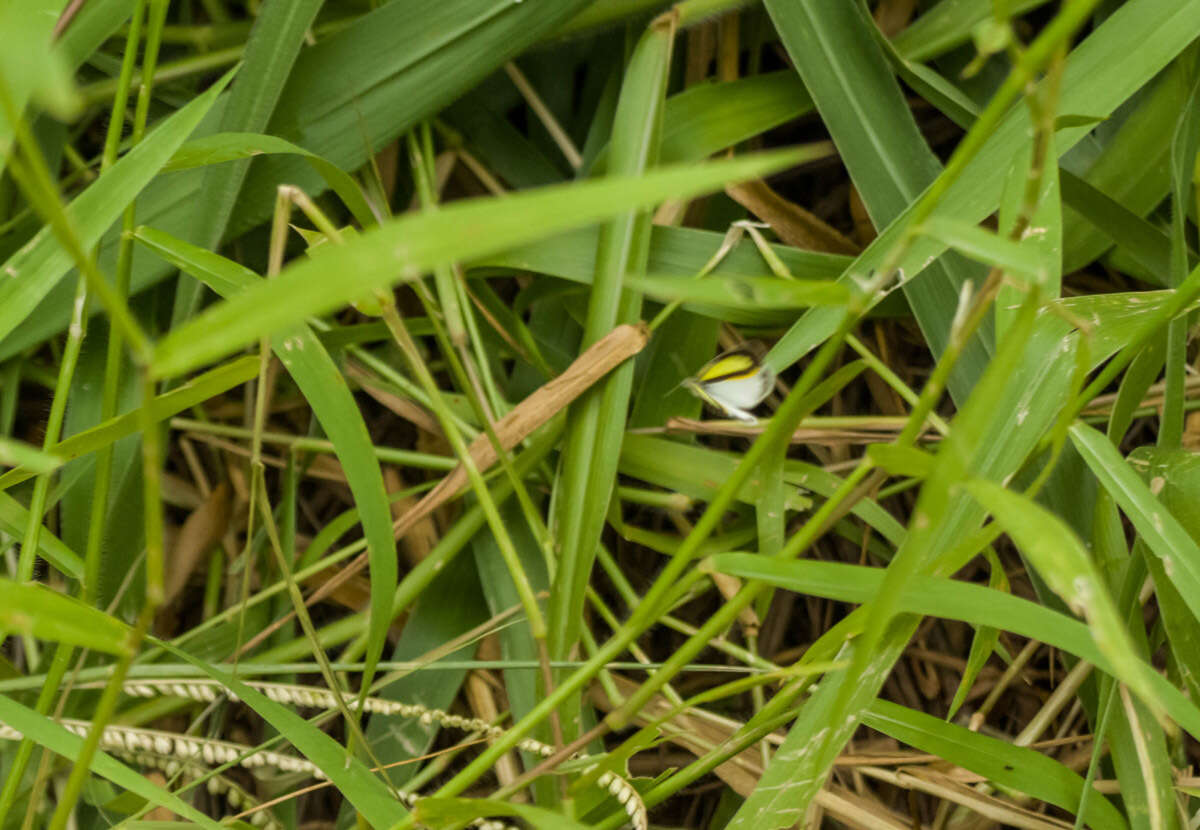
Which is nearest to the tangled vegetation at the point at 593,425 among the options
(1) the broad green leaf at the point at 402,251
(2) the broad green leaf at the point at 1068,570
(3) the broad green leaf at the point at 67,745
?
(3) the broad green leaf at the point at 67,745

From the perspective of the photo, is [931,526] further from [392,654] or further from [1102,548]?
[392,654]

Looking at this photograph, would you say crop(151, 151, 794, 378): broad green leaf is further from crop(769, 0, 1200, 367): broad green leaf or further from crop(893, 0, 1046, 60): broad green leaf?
crop(893, 0, 1046, 60): broad green leaf

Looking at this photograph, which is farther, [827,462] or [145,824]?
[827,462]

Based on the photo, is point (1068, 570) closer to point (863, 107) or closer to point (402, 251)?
point (402, 251)

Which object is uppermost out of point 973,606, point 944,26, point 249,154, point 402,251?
A: point 944,26

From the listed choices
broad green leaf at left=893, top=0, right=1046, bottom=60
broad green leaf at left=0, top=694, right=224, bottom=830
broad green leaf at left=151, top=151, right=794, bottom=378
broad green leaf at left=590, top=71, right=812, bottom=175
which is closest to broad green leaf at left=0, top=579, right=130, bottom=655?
broad green leaf at left=151, top=151, right=794, bottom=378

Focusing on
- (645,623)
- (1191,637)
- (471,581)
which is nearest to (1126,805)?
(1191,637)

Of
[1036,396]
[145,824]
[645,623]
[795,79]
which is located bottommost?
[145,824]

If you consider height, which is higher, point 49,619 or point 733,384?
point 733,384

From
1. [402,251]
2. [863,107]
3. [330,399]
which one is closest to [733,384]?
[863,107]
